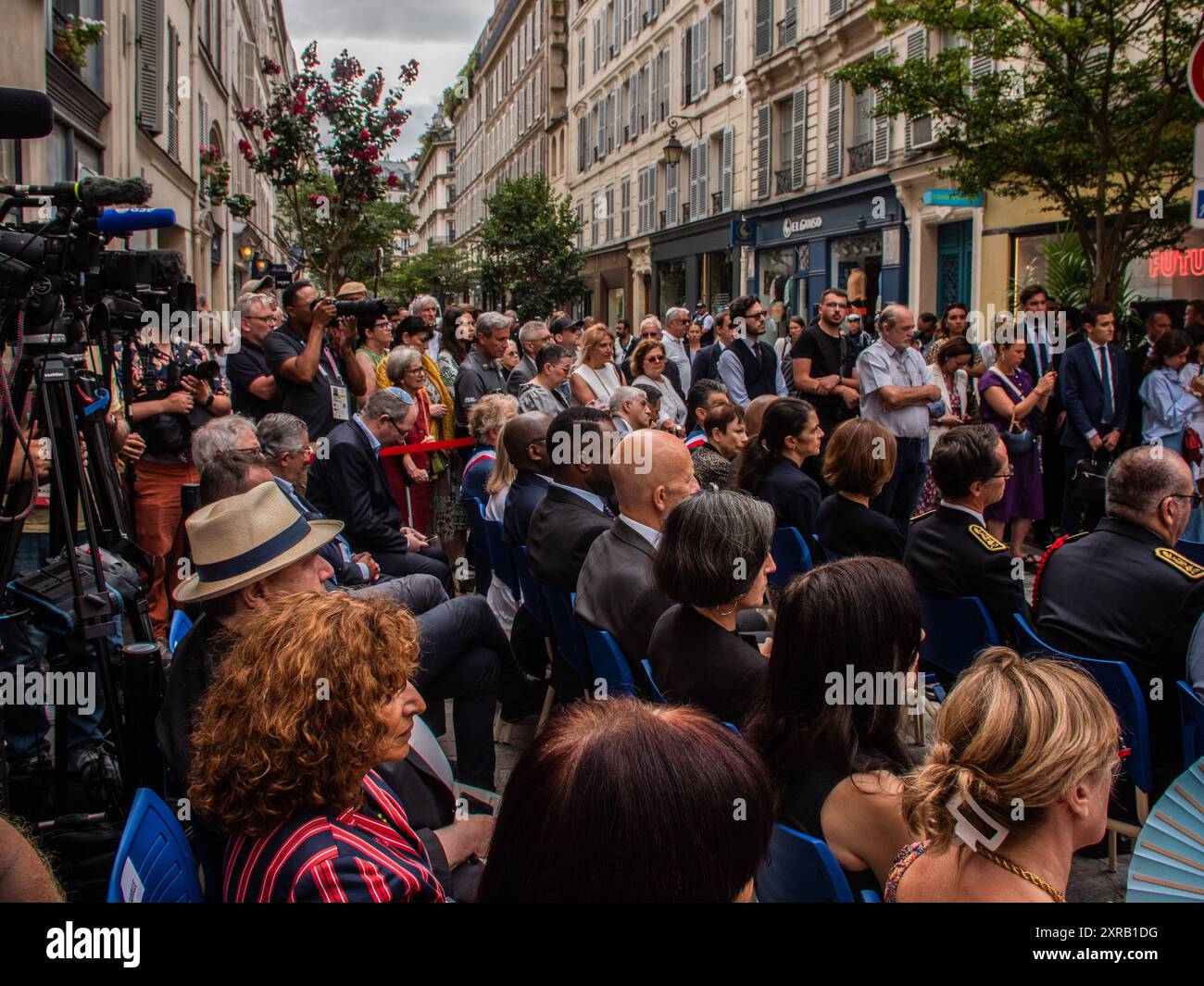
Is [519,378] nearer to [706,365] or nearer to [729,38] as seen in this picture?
[706,365]

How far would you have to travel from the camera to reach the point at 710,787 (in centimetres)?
152

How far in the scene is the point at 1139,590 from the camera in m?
3.52

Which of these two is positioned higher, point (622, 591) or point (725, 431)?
point (725, 431)

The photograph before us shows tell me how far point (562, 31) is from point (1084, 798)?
47883mm

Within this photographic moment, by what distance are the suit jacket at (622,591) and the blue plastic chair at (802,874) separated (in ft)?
4.46

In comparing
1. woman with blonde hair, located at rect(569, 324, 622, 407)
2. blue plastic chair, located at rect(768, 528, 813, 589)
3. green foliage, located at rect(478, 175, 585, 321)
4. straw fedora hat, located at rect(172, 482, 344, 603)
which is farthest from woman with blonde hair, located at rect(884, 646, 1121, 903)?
green foliage, located at rect(478, 175, 585, 321)

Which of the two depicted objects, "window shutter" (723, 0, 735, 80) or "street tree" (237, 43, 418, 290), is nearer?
"street tree" (237, 43, 418, 290)

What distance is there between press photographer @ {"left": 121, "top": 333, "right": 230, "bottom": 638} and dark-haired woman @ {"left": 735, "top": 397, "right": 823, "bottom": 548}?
2.84 m

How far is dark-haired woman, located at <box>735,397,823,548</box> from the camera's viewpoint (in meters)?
5.40

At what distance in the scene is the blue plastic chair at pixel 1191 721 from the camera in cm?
308

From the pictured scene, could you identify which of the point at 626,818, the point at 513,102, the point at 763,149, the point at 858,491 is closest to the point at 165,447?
the point at 858,491

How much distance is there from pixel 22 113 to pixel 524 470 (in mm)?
2559

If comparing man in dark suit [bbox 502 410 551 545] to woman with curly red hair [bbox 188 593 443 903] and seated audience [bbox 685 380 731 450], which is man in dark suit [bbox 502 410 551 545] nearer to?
seated audience [bbox 685 380 731 450]

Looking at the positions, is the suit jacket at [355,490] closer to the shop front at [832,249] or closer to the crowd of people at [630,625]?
the crowd of people at [630,625]
